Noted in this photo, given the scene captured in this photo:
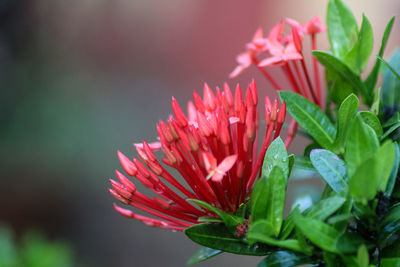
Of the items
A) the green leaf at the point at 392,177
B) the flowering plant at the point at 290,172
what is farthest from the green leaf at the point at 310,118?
the green leaf at the point at 392,177

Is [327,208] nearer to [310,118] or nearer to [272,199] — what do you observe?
[272,199]

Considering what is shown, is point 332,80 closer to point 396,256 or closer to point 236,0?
point 396,256

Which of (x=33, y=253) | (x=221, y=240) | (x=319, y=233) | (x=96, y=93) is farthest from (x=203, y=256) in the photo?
(x=96, y=93)

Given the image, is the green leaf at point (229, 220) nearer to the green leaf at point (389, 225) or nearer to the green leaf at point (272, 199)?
the green leaf at point (272, 199)

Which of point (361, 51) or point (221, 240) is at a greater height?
point (361, 51)

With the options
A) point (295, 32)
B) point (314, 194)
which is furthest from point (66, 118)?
point (295, 32)

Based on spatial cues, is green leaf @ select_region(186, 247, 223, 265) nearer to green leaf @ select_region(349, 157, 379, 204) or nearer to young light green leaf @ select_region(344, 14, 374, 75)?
green leaf @ select_region(349, 157, 379, 204)
